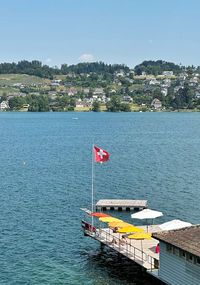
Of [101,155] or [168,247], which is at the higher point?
[101,155]

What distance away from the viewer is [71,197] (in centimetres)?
6719

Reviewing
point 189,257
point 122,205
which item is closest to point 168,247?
point 189,257

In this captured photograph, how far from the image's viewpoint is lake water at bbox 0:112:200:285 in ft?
135

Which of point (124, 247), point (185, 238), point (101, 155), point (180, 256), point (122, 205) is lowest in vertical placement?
point (122, 205)

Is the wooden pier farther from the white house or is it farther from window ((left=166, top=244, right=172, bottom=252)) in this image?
window ((left=166, top=244, right=172, bottom=252))

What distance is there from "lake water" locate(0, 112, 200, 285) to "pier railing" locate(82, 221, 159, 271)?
1533mm

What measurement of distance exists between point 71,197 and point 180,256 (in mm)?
35694

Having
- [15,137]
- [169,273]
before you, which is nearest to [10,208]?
[169,273]

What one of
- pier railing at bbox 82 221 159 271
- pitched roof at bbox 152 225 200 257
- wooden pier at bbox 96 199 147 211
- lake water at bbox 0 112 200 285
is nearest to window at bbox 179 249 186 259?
pitched roof at bbox 152 225 200 257

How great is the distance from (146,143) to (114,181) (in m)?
68.2

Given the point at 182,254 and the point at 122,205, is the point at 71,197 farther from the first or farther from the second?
the point at 182,254

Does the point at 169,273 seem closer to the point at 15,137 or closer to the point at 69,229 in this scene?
the point at 69,229

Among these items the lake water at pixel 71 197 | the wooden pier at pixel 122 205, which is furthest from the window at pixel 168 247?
the wooden pier at pixel 122 205

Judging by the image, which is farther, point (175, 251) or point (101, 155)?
point (101, 155)
